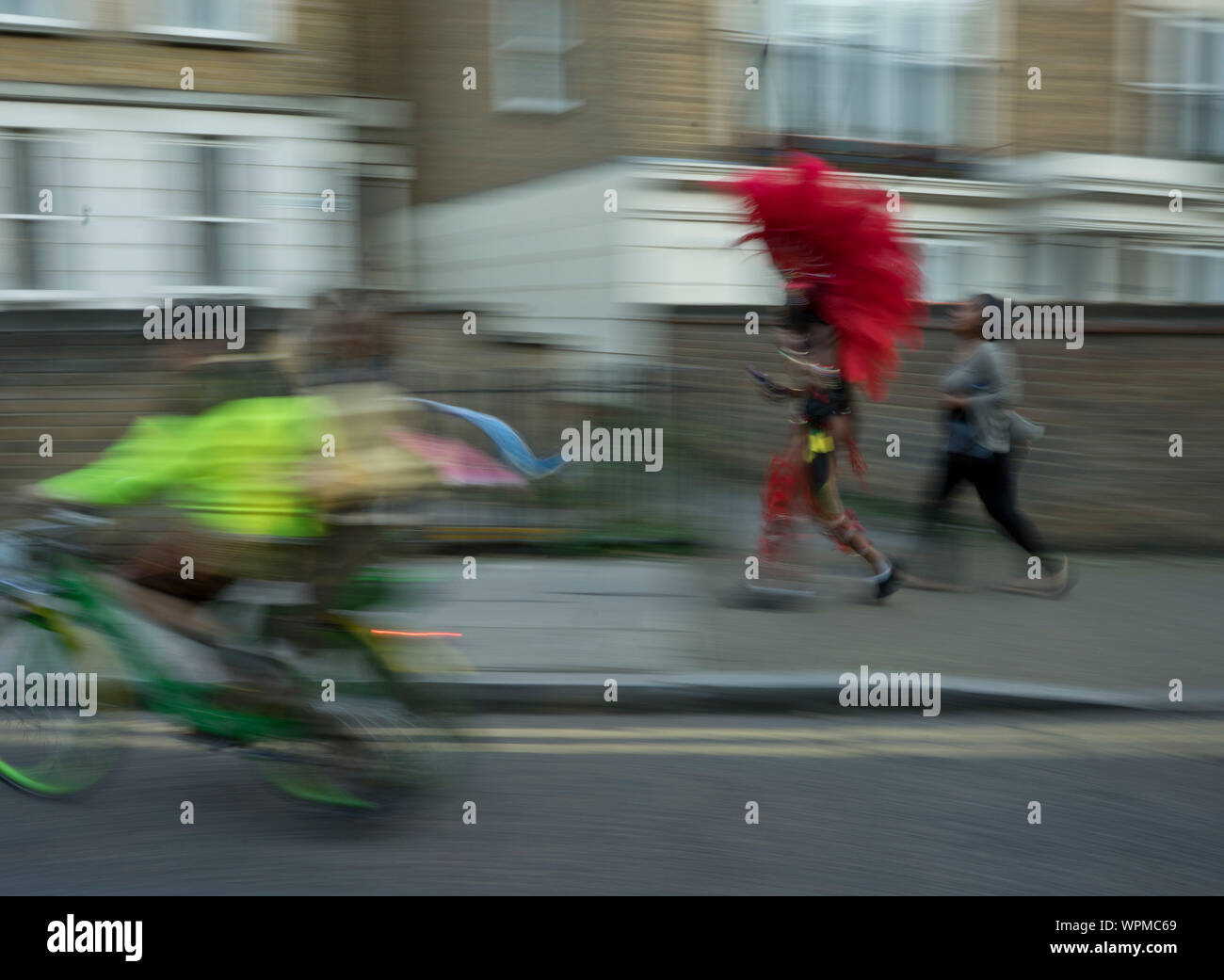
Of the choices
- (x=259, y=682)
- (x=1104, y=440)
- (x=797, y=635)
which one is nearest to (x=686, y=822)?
(x=259, y=682)

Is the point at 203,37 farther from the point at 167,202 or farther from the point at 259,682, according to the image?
the point at 259,682

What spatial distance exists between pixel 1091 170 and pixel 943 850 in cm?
1163

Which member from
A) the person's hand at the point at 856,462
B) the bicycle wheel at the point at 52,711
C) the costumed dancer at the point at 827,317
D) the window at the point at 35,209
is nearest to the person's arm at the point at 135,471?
the bicycle wheel at the point at 52,711

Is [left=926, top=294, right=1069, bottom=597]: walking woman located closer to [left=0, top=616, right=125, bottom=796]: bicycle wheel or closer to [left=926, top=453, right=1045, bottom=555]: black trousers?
[left=926, top=453, right=1045, bottom=555]: black trousers

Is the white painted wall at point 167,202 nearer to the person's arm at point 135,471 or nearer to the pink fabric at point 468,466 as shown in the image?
the pink fabric at point 468,466

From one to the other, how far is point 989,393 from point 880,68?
6.75 m

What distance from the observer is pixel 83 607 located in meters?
4.34

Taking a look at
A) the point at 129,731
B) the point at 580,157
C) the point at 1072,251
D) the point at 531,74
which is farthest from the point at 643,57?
the point at 129,731

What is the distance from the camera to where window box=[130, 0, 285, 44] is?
47.3 ft

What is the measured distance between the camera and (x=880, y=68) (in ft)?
44.7

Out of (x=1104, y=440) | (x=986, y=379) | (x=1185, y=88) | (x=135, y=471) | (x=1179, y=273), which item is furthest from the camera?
(x=1179, y=273)

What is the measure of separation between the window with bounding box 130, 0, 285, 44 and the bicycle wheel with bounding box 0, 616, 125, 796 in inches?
456

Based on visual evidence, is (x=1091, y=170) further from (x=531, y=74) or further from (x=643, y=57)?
(x=531, y=74)

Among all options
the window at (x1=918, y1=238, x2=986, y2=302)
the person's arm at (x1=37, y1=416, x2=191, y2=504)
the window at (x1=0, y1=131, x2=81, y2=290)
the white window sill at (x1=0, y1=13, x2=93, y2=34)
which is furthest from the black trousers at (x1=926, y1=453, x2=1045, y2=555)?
the white window sill at (x1=0, y1=13, x2=93, y2=34)
